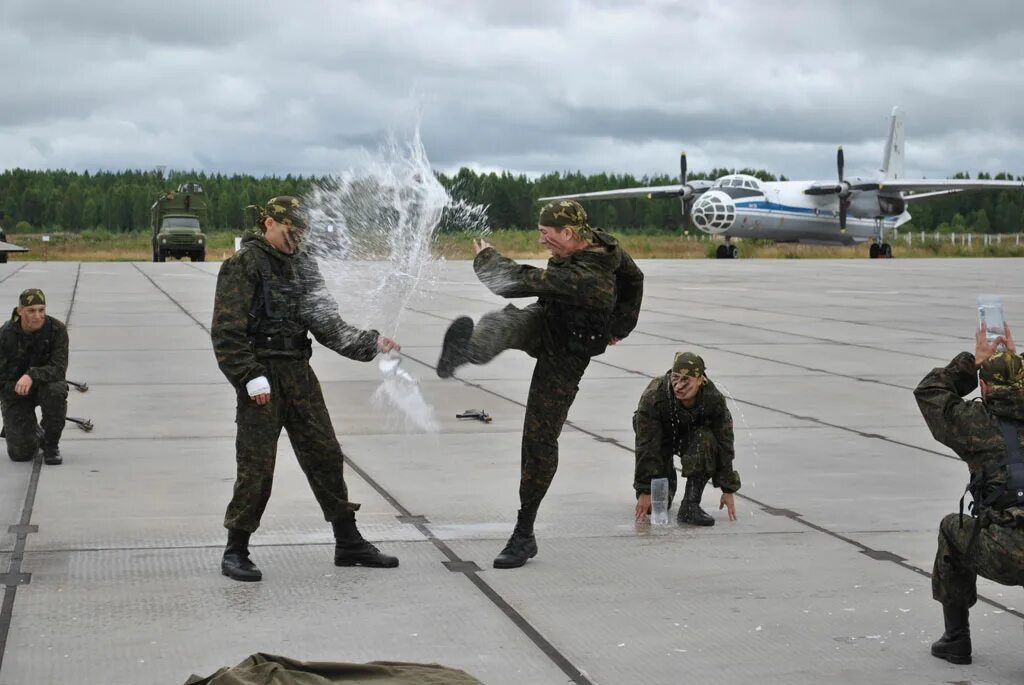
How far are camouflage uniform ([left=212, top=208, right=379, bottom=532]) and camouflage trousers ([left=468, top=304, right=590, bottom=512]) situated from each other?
68 cm

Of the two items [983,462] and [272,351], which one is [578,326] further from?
[983,462]

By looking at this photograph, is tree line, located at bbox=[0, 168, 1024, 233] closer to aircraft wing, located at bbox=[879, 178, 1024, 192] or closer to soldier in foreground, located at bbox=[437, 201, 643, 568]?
aircraft wing, located at bbox=[879, 178, 1024, 192]

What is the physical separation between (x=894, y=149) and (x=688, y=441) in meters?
69.2

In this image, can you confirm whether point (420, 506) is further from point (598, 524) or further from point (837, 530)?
Answer: point (837, 530)

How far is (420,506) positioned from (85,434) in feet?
13.7

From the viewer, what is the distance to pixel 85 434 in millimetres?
11898

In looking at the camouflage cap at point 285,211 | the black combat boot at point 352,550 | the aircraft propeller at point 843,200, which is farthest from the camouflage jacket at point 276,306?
the aircraft propeller at point 843,200

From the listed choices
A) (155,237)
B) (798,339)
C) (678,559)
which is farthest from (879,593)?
(155,237)

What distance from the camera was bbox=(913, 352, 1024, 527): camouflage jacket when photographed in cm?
542

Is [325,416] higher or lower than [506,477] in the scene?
higher

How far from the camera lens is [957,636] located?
19.0 feet

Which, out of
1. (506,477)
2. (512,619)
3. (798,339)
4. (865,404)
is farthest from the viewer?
(798,339)

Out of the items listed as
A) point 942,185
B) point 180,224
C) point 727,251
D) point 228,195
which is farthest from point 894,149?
point 228,195

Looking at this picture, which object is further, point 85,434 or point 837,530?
point 85,434
